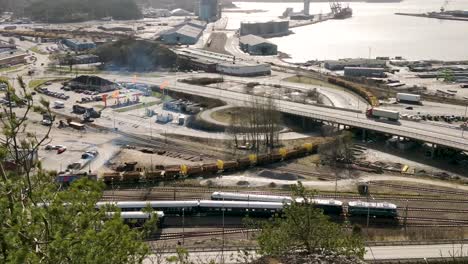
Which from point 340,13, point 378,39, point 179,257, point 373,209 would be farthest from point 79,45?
point 340,13

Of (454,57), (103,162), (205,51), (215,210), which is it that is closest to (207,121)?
(103,162)

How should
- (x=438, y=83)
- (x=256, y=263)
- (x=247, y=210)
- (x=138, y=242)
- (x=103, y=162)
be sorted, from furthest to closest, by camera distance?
(x=438, y=83)
(x=103, y=162)
(x=247, y=210)
(x=256, y=263)
(x=138, y=242)

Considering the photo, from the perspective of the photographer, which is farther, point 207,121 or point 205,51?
point 205,51

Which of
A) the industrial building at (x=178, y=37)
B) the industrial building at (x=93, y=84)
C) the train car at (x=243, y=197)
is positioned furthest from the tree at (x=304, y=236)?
the industrial building at (x=178, y=37)

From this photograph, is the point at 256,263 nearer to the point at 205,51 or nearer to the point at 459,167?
the point at 459,167

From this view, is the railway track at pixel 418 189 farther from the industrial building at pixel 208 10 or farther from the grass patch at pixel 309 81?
the industrial building at pixel 208 10

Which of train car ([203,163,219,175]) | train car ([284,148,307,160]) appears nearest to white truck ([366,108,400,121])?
train car ([284,148,307,160])

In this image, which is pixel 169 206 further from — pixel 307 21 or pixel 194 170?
pixel 307 21
